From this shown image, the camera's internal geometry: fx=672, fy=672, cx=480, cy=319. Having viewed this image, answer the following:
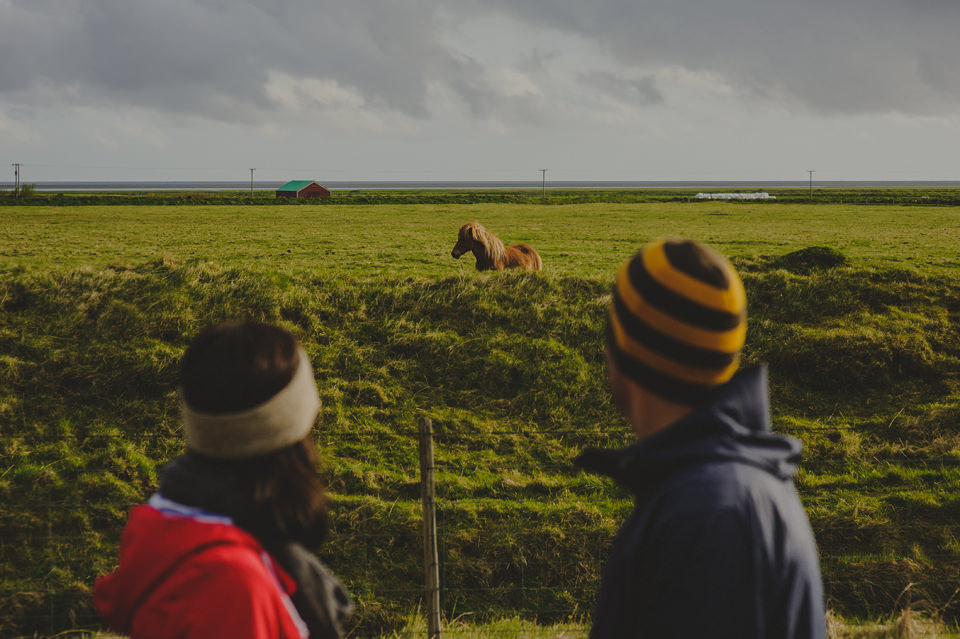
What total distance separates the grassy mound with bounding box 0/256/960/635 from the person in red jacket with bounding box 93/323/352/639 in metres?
3.83

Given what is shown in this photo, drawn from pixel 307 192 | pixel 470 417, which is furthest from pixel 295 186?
pixel 470 417

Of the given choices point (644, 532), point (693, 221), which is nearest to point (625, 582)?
point (644, 532)

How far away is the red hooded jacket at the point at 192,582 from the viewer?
4.87 feet

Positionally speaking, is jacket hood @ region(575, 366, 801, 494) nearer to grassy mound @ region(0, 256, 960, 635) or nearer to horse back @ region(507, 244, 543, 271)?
grassy mound @ region(0, 256, 960, 635)

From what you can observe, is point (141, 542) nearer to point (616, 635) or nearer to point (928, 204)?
point (616, 635)

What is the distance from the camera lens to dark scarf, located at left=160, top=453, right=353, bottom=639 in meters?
1.62

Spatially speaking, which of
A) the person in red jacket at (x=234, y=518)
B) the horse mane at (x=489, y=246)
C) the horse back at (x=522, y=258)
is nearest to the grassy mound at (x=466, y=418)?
the person in red jacket at (x=234, y=518)

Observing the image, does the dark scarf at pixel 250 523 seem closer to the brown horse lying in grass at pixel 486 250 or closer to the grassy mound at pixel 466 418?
the grassy mound at pixel 466 418

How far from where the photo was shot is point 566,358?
30.9 ft

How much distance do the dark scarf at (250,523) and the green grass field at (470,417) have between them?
3919mm

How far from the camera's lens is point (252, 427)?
1.65m

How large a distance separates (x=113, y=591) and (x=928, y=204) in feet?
241

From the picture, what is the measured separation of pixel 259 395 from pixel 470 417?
22.7ft

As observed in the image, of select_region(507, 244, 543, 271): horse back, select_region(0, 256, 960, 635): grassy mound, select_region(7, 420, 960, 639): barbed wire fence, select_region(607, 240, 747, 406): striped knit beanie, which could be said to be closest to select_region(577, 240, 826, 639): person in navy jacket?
select_region(607, 240, 747, 406): striped knit beanie
